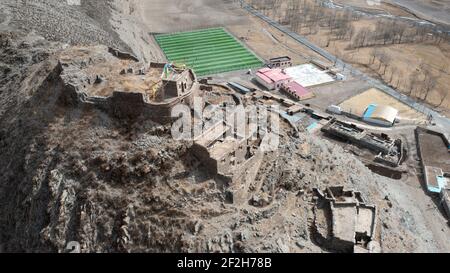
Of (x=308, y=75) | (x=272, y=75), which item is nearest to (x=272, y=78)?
(x=272, y=75)

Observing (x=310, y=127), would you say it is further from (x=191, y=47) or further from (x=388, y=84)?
(x=191, y=47)

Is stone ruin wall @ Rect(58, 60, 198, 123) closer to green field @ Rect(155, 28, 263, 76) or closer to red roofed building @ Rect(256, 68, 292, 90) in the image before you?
red roofed building @ Rect(256, 68, 292, 90)

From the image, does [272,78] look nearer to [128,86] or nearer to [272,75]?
[272,75]

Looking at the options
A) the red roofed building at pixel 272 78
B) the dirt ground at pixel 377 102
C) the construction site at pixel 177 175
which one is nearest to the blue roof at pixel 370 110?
the dirt ground at pixel 377 102

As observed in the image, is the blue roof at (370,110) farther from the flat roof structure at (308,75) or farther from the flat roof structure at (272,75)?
the flat roof structure at (272,75)

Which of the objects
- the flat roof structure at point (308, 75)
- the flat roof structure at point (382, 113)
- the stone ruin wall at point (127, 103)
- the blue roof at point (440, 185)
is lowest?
the blue roof at point (440, 185)

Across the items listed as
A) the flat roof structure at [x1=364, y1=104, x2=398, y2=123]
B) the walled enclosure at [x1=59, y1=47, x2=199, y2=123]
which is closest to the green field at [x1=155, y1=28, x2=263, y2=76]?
the flat roof structure at [x1=364, y1=104, x2=398, y2=123]

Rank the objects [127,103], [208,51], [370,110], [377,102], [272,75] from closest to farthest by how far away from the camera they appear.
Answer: [127,103] < [370,110] < [377,102] < [272,75] < [208,51]
